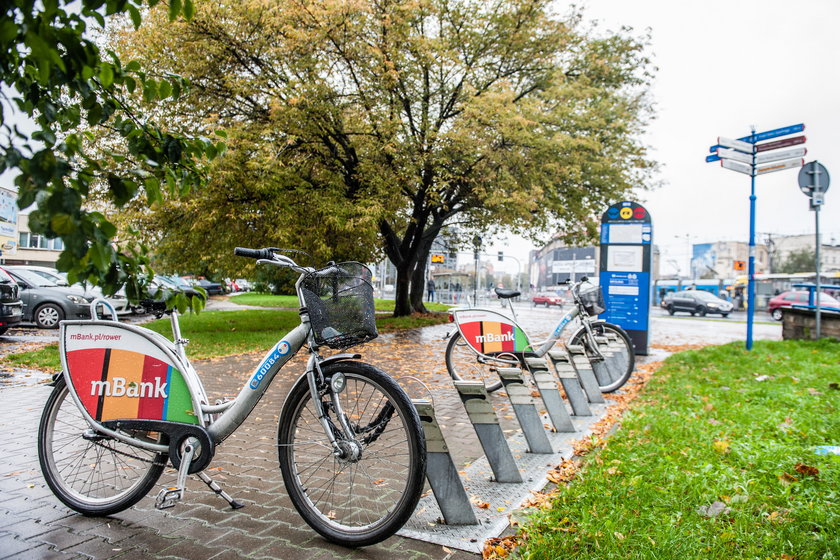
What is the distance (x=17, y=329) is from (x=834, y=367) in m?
16.3

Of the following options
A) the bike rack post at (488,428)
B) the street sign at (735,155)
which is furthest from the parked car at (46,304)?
the street sign at (735,155)

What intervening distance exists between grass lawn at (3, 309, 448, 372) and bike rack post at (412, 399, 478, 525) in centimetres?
594

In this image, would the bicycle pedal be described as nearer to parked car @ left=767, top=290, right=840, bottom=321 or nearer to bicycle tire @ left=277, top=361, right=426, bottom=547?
bicycle tire @ left=277, top=361, right=426, bottom=547

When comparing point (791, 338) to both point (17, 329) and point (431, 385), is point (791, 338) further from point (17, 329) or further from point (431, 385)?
point (17, 329)

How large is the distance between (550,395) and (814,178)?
8.11 meters

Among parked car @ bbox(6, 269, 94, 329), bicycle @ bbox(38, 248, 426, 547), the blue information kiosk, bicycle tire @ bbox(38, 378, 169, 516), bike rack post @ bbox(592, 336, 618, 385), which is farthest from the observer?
parked car @ bbox(6, 269, 94, 329)

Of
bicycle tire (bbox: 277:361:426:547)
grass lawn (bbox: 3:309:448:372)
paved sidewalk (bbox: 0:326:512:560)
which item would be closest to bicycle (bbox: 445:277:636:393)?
paved sidewalk (bbox: 0:326:512:560)

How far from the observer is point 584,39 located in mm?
17578

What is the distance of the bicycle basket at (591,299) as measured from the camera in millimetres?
6430

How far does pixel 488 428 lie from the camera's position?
3.45 metres

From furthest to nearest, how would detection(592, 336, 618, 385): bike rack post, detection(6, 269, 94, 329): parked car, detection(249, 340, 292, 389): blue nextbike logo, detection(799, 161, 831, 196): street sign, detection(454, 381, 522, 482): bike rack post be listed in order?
detection(6, 269, 94, 329): parked car
detection(799, 161, 831, 196): street sign
detection(592, 336, 618, 385): bike rack post
detection(454, 381, 522, 482): bike rack post
detection(249, 340, 292, 389): blue nextbike logo

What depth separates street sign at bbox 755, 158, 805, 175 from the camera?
9.22 m

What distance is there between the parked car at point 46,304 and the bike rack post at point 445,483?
13259 millimetres

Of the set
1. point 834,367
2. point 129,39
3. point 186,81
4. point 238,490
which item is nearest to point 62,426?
point 238,490
